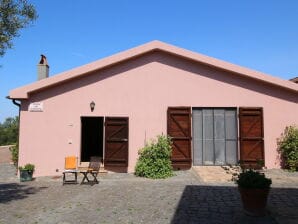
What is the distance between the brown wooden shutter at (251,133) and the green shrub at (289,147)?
2.61 feet

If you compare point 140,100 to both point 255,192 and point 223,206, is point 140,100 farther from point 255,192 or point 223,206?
point 255,192

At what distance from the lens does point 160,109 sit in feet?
42.7

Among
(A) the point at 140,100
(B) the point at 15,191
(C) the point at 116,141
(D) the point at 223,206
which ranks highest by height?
(A) the point at 140,100

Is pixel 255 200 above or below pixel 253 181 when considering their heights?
below

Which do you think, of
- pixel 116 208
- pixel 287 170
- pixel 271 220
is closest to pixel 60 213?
pixel 116 208

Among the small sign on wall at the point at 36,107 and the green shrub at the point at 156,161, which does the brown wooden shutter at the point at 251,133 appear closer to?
the green shrub at the point at 156,161

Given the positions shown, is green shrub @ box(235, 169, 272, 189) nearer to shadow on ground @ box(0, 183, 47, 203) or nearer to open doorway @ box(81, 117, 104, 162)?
shadow on ground @ box(0, 183, 47, 203)

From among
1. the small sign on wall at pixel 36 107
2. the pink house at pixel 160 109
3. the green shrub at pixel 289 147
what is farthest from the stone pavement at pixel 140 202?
the small sign on wall at pixel 36 107

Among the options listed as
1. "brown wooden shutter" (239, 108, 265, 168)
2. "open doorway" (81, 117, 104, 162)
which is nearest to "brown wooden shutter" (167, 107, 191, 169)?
"brown wooden shutter" (239, 108, 265, 168)

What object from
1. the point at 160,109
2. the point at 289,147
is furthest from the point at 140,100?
the point at 289,147

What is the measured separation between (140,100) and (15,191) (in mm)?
5425

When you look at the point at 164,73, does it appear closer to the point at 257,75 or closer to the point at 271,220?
the point at 257,75

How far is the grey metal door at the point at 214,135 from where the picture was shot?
13.1 meters

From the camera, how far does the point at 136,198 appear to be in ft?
28.3
